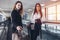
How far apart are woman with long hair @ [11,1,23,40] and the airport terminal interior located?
0.05 m

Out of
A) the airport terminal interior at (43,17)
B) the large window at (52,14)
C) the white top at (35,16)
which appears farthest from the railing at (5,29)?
the large window at (52,14)

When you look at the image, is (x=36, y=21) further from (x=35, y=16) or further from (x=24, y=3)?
(x=24, y=3)

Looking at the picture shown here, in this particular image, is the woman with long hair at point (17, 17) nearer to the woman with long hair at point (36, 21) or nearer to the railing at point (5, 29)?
the railing at point (5, 29)

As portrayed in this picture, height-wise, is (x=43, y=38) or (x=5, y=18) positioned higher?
(x=5, y=18)

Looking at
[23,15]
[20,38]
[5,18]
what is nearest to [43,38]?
[20,38]

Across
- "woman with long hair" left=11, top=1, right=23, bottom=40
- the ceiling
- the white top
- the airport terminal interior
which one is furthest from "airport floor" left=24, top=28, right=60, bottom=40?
the ceiling

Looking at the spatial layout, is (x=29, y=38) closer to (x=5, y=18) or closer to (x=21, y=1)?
(x=5, y=18)

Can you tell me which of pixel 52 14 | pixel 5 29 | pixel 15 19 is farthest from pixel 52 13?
pixel 5 29

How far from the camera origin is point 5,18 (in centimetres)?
193

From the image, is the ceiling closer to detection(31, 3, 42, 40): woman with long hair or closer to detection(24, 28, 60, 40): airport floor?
detection(31, 3, 42, 40): woman with long hair

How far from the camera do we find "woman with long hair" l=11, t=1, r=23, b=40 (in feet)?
6.37

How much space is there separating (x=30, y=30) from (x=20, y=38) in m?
0.23

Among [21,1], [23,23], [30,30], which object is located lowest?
[30,30]

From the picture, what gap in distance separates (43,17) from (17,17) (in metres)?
0.46
